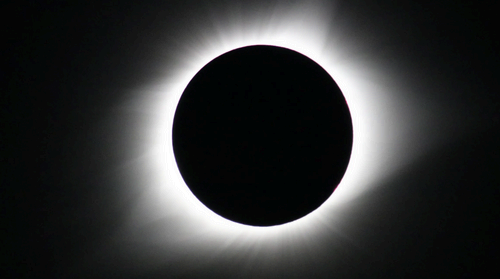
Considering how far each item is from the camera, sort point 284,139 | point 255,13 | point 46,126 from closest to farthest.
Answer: point 284,139, point 255,13, point 46,126

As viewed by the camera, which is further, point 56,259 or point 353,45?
point 56,259

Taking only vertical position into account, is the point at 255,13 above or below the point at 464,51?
above

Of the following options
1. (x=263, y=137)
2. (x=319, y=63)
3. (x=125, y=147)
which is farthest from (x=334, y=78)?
(x=125, y=147)

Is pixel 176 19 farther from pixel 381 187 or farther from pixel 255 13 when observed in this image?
pixel 381 187

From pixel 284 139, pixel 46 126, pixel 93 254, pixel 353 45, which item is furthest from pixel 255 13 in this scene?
pixel 93 254

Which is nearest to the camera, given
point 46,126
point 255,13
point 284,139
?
point 284,139

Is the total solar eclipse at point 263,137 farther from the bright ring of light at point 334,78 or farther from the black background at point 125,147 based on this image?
the black background at point 125,147

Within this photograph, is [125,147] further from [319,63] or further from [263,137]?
[319,63]
